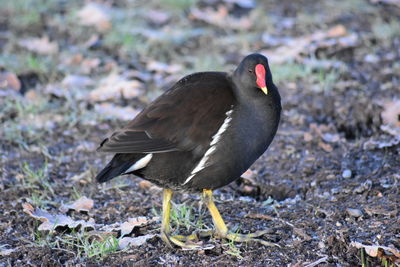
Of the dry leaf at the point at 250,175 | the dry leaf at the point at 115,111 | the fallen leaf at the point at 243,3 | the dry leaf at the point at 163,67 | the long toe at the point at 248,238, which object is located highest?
the fallen leaf at the point at 243,3

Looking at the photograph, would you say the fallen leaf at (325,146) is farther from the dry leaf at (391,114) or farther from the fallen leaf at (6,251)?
the fallen leaf at (6,251)

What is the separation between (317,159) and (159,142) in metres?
1.58

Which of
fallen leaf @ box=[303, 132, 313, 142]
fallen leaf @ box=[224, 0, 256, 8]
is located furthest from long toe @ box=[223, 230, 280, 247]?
fallen leaf @ box=[224, 0, 256, 8]

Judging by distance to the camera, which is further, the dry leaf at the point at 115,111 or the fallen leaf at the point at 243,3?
the fallen leaf at the point at 243,3

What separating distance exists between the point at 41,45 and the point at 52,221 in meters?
3.45

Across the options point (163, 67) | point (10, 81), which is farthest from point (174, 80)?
point (10, 81)

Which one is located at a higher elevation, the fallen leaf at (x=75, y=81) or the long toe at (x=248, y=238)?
the long toe at (x=248, y=238)

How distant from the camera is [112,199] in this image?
4340mm

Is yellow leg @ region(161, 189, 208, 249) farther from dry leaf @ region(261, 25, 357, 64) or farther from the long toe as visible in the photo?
dry leaf @ region(261, 25, 357, 64)

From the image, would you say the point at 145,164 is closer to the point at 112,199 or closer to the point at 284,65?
the point at 112,199

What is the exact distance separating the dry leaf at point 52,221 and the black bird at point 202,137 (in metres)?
0.44

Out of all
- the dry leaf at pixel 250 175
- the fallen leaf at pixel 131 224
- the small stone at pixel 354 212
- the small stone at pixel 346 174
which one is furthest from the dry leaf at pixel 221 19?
the fallen leaf at pixel 131 224

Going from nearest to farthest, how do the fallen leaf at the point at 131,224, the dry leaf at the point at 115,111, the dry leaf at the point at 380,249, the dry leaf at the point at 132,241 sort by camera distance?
the dry leaf at the point at 380,249 → the dry leaf at the point at 132,241 → the fallen leaf at the point at 131,224 → the dry leaf at the point at 115,111

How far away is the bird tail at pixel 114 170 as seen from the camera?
3467 mm
